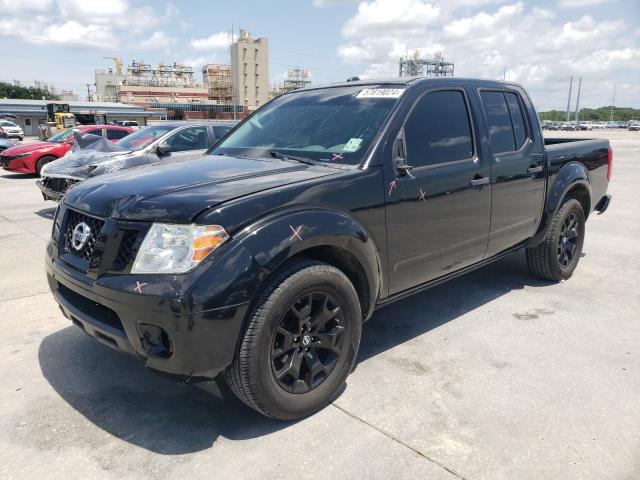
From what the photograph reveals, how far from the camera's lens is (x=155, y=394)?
3084 millimetres

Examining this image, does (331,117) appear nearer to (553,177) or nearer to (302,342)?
(302,342)

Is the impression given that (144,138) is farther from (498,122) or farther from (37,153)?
(498,122)

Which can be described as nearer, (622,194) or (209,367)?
(209,367)

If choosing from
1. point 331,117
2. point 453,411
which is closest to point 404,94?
point 331,117

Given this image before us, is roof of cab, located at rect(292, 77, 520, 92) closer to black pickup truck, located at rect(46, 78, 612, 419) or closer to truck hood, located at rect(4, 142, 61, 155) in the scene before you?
black pickup truck, located at rect(46, 78, 612, 419)

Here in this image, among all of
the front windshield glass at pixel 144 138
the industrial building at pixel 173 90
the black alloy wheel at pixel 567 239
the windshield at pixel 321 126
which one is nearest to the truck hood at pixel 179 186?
the windshield at pixel 321 126

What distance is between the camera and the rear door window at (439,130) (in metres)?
3.41

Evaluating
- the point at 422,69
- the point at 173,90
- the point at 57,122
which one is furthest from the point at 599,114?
the point at 57,122

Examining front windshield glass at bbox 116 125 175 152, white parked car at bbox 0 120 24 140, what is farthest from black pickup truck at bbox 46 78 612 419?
white parked car at bbox 0 120 24 140

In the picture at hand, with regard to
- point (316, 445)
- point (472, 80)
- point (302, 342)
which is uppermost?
point (472, 80)

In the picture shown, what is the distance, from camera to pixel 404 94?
3.43 metres

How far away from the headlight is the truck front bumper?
3.4 inches

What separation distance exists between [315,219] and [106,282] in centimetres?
108

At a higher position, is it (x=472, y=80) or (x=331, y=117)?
(x=472, y=80)
